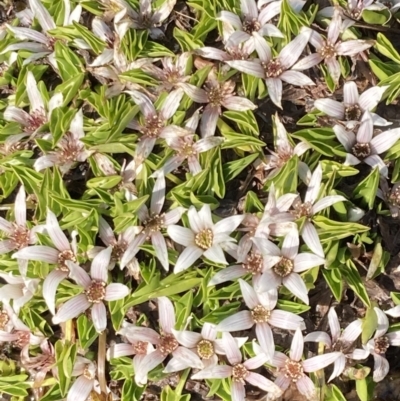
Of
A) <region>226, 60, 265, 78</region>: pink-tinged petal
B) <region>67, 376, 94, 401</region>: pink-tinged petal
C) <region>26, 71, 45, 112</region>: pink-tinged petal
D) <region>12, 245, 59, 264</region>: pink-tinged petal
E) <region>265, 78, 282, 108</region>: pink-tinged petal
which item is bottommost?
<region>67, 376, 94, 401</region>: pink-tinged petal

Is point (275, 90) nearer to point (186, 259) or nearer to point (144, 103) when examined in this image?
point (144, 103)

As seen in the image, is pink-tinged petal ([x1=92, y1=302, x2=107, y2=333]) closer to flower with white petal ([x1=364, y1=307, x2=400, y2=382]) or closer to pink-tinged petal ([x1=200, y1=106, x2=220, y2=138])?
pink-tinged petal ([x1=200, y1=106, x2=220, y2=138])

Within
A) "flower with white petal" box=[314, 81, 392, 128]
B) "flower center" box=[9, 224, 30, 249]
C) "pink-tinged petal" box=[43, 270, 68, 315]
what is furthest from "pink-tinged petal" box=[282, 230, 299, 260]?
"flower center" box=[9, 224, 30, 249]

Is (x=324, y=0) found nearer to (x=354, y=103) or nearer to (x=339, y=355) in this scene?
(x=354, y=103)

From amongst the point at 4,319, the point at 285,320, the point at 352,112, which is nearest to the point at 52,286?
the point at 4,319

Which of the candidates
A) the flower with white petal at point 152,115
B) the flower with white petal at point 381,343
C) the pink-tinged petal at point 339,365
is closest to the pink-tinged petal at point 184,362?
the pink-tinged petal at point 339,365

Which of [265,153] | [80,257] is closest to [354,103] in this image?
[265,153]
